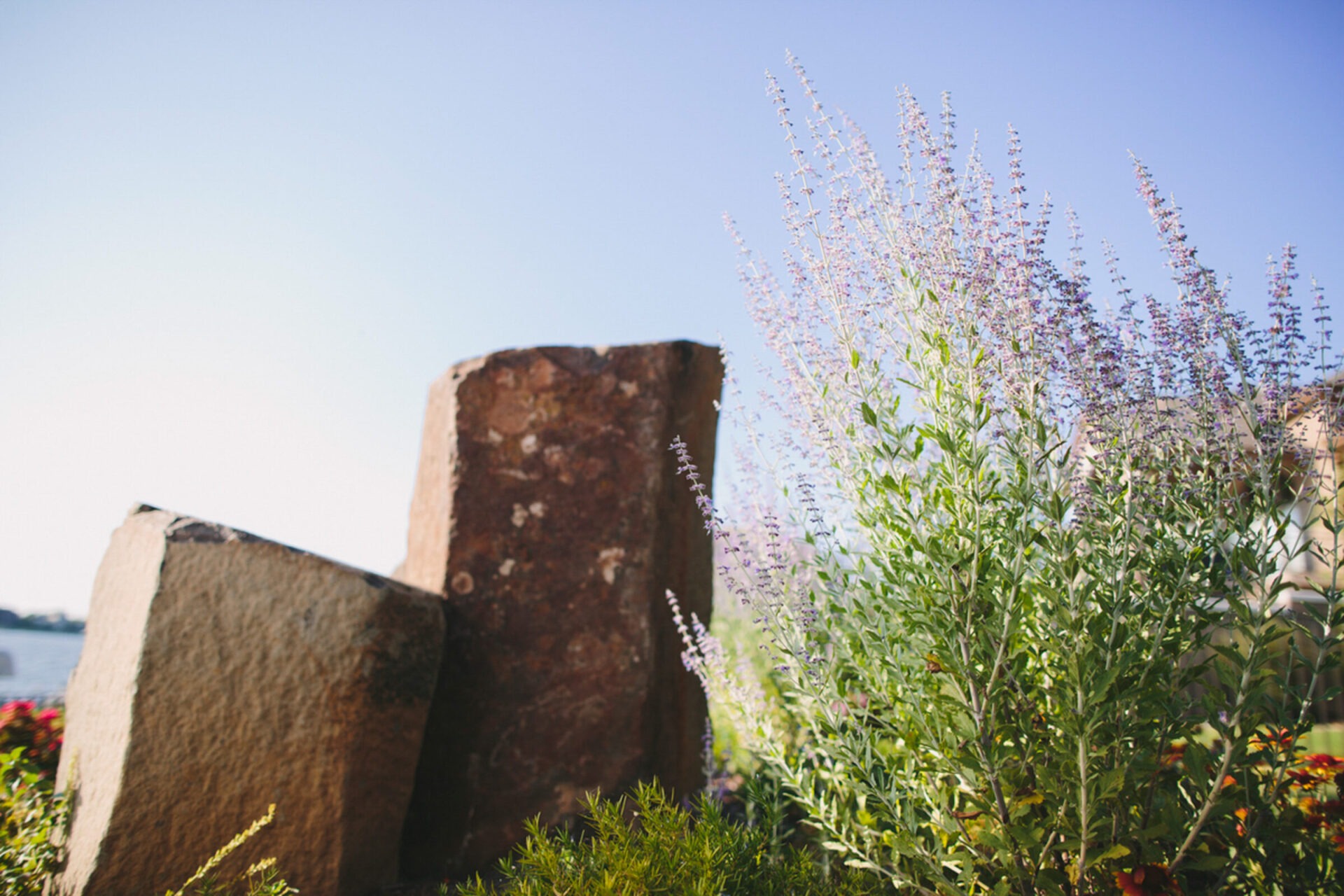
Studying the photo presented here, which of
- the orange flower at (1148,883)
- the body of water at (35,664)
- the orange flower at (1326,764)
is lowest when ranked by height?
the body of water at (35,664)

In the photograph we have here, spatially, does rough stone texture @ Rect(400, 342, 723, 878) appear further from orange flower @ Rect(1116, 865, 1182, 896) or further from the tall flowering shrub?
orange flower @ Rect(1116, 865, 1182, 896)

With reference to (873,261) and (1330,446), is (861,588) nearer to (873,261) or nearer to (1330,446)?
(873,261)

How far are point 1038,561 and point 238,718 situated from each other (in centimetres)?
259

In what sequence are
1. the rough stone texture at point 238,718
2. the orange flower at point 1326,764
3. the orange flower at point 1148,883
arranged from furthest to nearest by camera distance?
the rough stone texture at point 238,718 < the orange flower at point 1326,764 < the orange flower at point 1148,883

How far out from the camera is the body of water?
5477mm

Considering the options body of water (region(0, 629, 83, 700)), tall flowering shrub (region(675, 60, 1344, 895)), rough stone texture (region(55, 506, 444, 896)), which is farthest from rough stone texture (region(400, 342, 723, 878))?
body of water (region(0, 629, 83, 700))

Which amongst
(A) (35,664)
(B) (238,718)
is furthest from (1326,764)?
(A) (35,664)

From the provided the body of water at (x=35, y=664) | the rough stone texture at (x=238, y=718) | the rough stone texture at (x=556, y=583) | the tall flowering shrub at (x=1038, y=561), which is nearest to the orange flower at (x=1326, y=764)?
the tall flowering shrub at (x=1038, y=561)

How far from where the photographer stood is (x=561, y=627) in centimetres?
339

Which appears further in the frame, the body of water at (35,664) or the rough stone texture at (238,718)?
the body of water at (35,664)

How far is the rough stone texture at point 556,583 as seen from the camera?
10.8 feet

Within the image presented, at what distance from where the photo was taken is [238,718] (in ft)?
9.24

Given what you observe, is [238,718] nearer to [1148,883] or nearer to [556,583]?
[556,583]

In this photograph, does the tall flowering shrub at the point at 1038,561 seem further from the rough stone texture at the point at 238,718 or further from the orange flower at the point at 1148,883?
the rough stone texture at the point at 238,718
